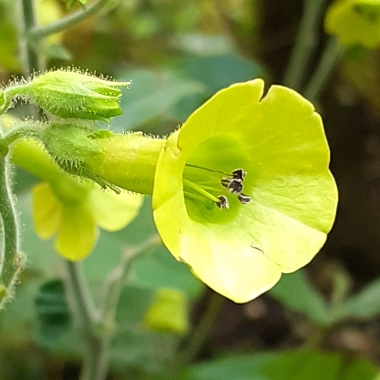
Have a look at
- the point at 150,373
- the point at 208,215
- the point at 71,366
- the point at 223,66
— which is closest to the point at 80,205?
the point at 208,215

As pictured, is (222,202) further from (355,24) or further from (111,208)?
(355,24)

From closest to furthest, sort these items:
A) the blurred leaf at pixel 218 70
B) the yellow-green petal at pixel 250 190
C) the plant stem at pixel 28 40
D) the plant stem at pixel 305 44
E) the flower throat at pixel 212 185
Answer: the yellow-green petal at pixel 250 190
the flower throat at pixel 212 185
the plant stem at pixel 28 40
the plant stem at pixel 305 44
the blurred leaf at pixel 218 70

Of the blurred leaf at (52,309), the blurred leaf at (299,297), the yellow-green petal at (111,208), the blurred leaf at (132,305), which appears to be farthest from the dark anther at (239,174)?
the blurred leaf at (299,297)

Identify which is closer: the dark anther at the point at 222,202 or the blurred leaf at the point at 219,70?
the dark anther at the point at 222,202

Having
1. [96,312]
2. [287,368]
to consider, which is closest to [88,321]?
[96,312]

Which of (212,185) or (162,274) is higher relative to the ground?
(162,274)

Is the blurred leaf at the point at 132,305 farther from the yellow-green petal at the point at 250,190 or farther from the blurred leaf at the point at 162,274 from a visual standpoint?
the yellow-green petal at the point at 250,190

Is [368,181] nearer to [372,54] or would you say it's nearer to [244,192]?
[372,54]
